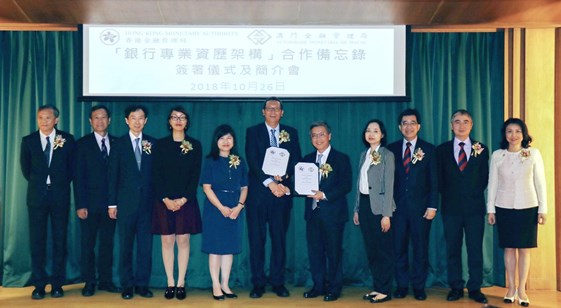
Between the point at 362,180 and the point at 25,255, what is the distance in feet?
9.76

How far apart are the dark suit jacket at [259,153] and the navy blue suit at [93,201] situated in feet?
3.62

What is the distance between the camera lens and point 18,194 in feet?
18.6

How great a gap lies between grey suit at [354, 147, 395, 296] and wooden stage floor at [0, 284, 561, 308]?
0.78 feet

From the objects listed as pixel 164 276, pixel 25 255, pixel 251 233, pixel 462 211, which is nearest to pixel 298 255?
pixel 251 233

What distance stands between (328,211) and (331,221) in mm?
78

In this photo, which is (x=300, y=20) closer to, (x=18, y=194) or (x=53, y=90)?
(x=53, y=90)

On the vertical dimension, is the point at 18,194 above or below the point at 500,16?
below

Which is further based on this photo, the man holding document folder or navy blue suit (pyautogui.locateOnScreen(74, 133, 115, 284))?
navy blue suit (pyautogui.locateOnScreen(74, 133, 115, 284))

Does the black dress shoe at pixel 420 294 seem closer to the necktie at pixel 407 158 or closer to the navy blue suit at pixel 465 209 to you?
the navy blue suit at pixel 465 209

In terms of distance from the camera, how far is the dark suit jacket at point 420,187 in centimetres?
500

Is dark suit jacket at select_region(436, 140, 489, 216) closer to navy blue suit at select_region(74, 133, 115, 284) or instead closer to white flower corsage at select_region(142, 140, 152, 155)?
white flower corsage at select_region(142, 140, 152, 155)

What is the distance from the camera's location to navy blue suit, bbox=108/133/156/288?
503cm

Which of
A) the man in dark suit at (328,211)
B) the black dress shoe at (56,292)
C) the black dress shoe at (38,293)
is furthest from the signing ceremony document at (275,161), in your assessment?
the black dress shoe at (38,293)

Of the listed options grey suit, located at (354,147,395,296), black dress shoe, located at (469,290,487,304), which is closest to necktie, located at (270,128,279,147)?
grey suit, located at (354,147,395,296)
